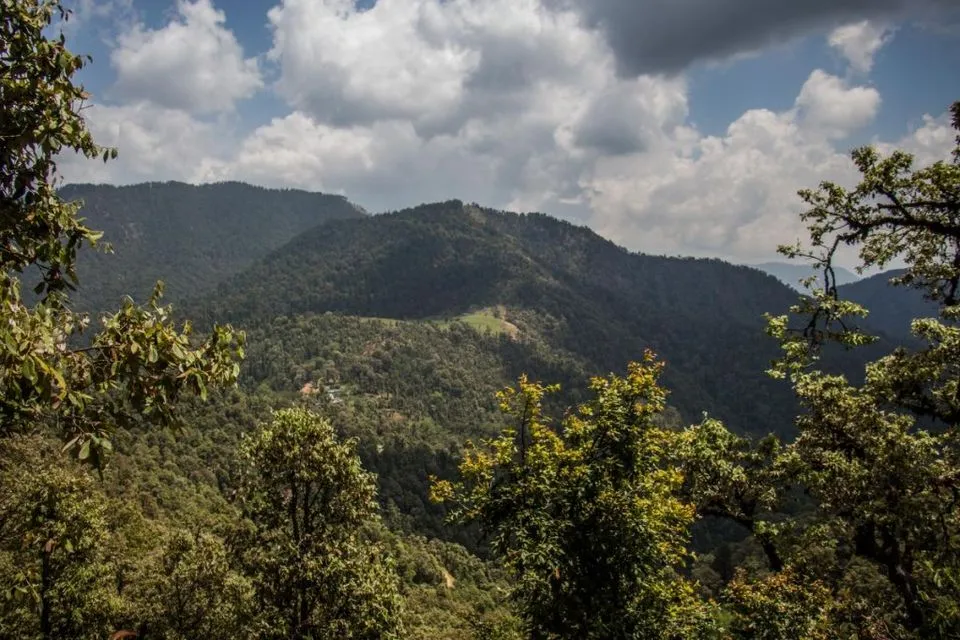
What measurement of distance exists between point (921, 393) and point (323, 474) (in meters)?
16.5

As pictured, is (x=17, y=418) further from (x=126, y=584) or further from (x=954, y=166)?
(x=126, y=584)

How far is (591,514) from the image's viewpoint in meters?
15.7

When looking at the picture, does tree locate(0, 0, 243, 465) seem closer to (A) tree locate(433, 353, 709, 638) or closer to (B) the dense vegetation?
(B) the dense vegetation

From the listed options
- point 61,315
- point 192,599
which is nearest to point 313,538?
point 61,315

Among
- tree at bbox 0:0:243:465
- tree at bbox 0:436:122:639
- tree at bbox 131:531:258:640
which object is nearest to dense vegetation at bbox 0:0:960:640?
tree at bbox 0:0:243:465

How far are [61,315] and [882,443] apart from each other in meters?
18.1

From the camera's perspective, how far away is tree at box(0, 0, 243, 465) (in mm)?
6500

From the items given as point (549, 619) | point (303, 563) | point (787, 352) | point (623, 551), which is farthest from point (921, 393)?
point (303, 563)

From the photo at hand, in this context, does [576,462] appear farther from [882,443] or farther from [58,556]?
[58,556]

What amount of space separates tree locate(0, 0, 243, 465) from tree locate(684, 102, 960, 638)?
1064cm

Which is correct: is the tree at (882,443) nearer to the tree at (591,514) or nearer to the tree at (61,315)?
the tree at (591,514)

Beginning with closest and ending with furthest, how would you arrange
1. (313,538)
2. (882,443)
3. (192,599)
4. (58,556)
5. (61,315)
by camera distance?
(61,315) → (882,443) → (313,538) → (58,556) → (192,599)

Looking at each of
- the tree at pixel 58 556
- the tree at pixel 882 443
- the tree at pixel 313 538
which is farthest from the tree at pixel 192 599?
the tree at pixel 882 443

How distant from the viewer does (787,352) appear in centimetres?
1391
